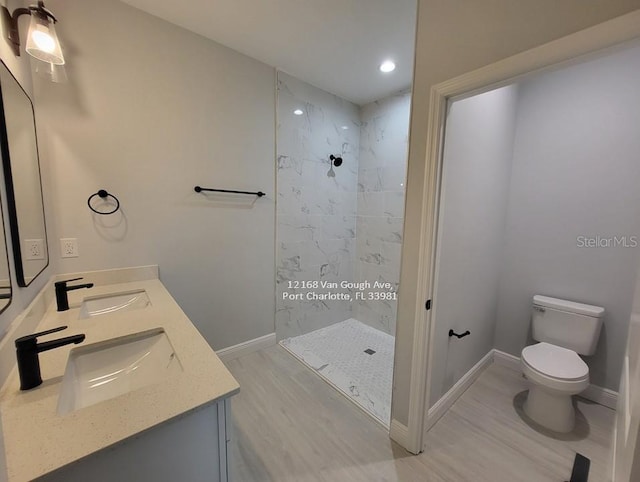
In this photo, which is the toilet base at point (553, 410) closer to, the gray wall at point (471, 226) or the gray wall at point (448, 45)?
the gray wall at point (471, 226)

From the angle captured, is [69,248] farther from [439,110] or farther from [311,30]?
[439,110]

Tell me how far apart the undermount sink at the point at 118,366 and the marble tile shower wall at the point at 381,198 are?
2.22 metres

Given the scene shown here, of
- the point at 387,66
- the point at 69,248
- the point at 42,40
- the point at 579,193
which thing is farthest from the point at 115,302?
the point at 579,193

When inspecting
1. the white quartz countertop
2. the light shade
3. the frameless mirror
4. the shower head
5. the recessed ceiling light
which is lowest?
the white quartz countertop

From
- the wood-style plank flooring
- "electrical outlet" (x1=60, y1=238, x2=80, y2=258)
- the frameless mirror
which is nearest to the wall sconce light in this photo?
the frameless mirror

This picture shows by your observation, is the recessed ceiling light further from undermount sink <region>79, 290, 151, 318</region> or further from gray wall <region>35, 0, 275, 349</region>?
undermount sink <region>79, 290, 151, 318</region>

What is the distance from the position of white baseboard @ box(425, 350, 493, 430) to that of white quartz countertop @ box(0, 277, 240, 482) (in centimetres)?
145

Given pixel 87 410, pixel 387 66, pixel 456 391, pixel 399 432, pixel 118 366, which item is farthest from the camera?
pixel 387 66

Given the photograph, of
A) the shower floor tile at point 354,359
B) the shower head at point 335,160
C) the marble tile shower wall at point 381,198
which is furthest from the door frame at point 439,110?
the shower head at point 335,160

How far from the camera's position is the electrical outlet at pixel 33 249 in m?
1.16

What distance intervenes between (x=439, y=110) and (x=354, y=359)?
2188 mm

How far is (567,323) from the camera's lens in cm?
200

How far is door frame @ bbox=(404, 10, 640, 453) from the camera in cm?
87

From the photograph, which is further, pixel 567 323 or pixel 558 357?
pixel 567 323
